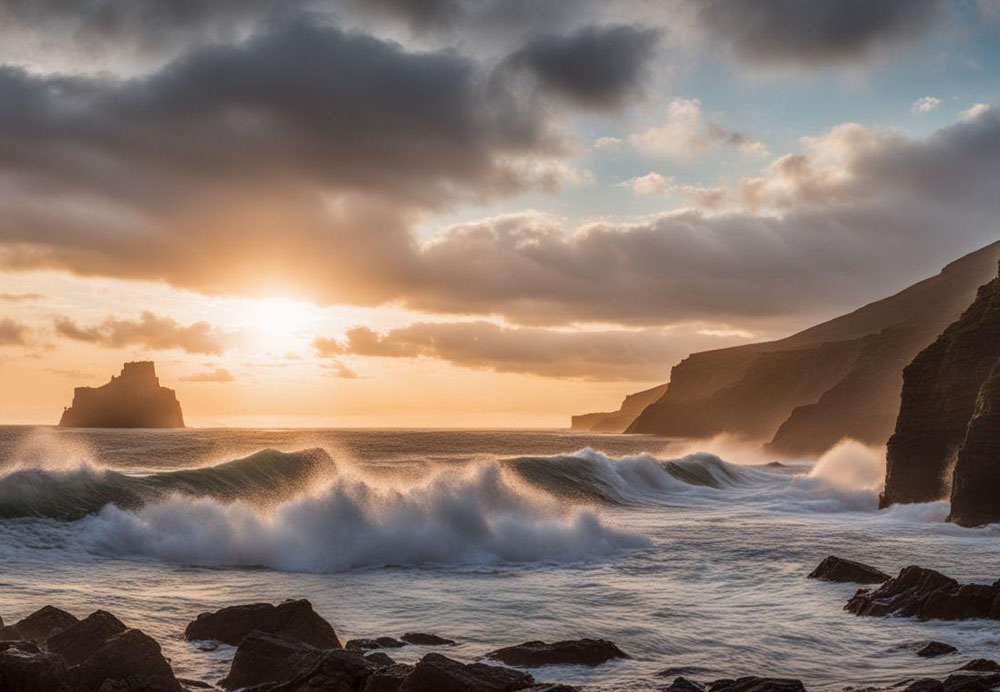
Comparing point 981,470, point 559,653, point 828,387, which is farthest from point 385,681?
point 828,387

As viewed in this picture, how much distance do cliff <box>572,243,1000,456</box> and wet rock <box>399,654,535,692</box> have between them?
94290mm

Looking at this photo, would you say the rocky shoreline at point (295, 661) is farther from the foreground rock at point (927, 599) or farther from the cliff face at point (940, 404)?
the cliff face at point (940, 404)

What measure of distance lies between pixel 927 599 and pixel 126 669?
14150mm

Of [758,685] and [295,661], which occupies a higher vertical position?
[295,661]

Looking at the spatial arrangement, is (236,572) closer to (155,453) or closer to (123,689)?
(123,689)

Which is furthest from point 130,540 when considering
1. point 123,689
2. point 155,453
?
point 155,453

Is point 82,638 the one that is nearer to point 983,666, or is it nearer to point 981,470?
point 983,666

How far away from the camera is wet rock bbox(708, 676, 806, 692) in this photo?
11.1 m

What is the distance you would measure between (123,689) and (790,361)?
163281 mm

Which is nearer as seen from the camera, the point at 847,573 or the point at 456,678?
the point at 456,678

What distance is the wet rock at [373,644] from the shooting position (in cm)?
1380

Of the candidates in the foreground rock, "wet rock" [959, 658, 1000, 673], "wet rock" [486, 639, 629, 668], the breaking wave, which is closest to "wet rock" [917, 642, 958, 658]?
"wet rock" [959, 658, 1000, 673]

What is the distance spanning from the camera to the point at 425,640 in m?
14.5

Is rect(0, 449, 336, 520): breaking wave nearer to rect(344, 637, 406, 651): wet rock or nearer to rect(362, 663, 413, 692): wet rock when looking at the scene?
rect(344, 637, 406, 651): wet rock
